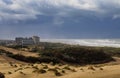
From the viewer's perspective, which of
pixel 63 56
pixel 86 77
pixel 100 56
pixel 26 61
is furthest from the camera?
pixel 100 56

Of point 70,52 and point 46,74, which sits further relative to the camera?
point 70,52

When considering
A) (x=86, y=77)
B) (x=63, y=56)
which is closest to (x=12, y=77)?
(x=86, y=77)

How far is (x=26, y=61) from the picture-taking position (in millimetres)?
58281

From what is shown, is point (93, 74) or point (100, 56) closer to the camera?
point (93, 74)

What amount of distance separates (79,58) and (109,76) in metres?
41.9

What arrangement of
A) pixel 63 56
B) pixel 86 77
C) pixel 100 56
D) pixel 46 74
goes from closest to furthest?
pixel 86 77 < pixel 46 74 < pixel 63 56 < pixel 100 56

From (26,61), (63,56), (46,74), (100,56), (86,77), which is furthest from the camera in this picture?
(100,56)

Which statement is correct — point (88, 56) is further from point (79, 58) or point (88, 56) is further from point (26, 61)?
point (26, 61)

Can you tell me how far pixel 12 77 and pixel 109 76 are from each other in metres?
7.31

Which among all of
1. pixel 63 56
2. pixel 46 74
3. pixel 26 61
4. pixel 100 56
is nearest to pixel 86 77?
pixel 46 74

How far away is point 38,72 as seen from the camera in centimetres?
2736

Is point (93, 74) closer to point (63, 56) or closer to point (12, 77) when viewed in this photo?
point (12, 77)

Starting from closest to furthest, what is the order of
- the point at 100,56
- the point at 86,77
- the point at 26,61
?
the point at 86,77, the point at 26,61, the point at 100,56

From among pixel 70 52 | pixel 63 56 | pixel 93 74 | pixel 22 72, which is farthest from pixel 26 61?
pixel 93 74
